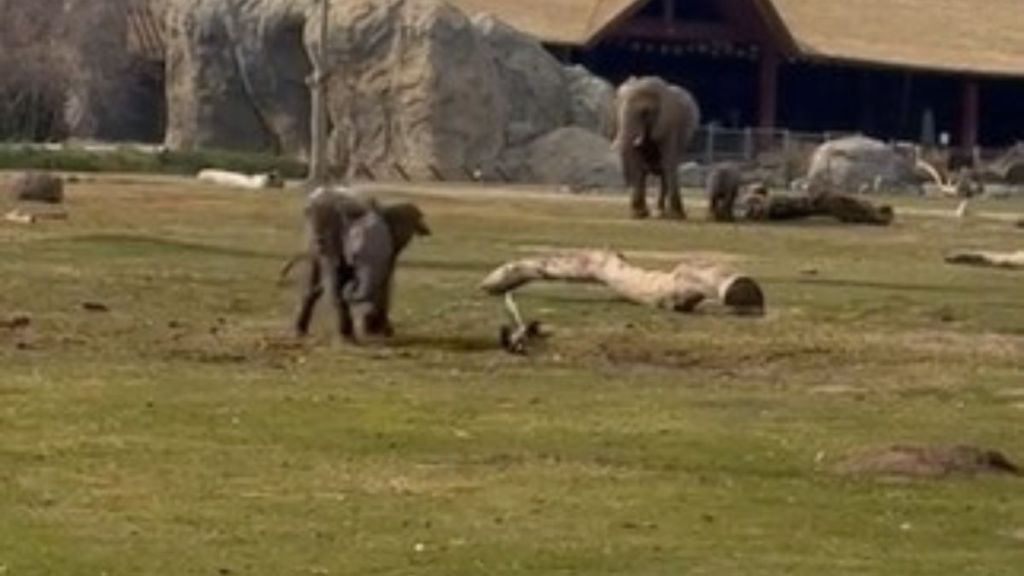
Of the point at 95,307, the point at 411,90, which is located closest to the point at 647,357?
the point at 95,307

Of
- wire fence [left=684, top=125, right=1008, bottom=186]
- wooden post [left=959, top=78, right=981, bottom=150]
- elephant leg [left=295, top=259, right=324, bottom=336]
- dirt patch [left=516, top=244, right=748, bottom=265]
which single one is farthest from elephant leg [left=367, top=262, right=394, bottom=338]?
wooden post [left=959, top=78, right=981, bottom=150]

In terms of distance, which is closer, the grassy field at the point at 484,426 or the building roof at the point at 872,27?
the grassy field at the point at 484,426

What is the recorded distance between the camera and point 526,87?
70.6 meters

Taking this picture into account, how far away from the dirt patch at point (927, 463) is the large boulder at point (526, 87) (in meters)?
51.0

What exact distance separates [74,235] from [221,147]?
3501cm

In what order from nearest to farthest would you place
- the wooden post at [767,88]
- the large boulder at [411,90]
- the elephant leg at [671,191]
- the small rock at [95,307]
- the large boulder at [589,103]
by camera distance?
the small rock at [95,307], the elephant leg at [671,191], the large boulder at [411,90], the large boulder at [589,103], the wooden post at [767,88]

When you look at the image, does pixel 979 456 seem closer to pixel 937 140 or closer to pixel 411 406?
pixel 411 406

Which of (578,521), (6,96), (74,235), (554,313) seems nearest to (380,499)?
(578,521)

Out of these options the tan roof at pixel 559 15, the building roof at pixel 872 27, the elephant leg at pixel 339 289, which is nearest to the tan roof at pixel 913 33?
the building roof at pixel 872 27

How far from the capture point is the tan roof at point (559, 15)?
273 feet

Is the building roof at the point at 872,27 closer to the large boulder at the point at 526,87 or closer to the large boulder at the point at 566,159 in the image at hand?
the large boulder at the point at 526,87

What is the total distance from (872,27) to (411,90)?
24.4 meters

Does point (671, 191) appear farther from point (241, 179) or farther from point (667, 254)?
point (241, 179)

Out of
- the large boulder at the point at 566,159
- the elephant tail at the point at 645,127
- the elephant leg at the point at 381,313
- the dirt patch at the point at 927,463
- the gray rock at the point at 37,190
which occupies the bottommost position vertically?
the large boulder at the point at 566,159
